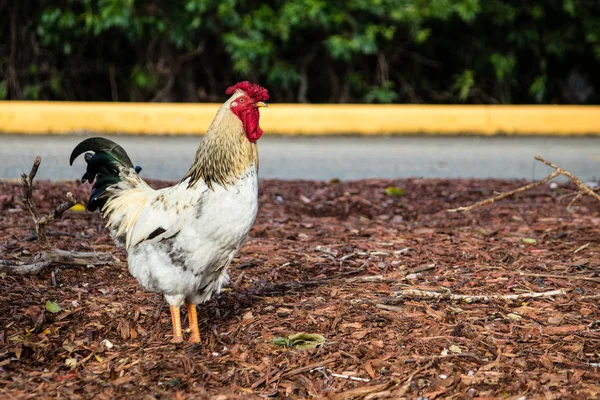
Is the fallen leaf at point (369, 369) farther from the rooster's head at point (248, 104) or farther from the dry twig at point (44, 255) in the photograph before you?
the dry twig at point (44, 255)

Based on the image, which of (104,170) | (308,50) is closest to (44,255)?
(104,170)

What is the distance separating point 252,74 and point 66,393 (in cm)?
958

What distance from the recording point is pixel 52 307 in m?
4.03

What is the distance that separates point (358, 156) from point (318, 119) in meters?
1.96

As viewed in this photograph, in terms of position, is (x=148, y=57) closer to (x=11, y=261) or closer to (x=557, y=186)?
(x=557, y=186)

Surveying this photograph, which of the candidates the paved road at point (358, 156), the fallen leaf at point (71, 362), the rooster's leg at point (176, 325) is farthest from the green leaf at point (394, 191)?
the fallen leaf at point (71, 362)

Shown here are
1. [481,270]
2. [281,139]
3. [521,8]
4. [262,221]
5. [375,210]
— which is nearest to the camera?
[481,270]

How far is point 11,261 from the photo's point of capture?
4.61m

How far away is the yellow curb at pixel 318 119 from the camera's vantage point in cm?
1123

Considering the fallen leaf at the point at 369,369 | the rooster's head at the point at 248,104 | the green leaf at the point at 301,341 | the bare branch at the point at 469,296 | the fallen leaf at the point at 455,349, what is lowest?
the fallen leaf at the point at 369,369

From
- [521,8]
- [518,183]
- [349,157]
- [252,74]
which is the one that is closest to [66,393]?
[518,183]

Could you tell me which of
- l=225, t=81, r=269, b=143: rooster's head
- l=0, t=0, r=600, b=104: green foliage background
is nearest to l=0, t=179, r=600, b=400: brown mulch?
l=225, t=81, r=269, b=143: rooster's head

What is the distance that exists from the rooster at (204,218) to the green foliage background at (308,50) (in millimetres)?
8060

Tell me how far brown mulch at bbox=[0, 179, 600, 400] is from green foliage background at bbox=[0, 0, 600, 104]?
254 inches
